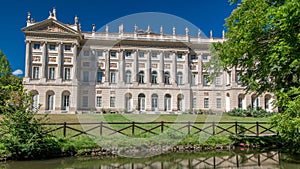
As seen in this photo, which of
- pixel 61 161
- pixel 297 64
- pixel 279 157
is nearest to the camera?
pixel 297 64

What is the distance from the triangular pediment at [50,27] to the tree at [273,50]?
26.4 meters

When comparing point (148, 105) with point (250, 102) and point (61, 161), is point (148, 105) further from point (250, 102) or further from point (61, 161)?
point (61, 161)

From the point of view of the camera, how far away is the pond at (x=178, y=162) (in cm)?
909

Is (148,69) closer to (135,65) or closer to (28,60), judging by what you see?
(135,65)

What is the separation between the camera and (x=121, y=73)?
35.4m

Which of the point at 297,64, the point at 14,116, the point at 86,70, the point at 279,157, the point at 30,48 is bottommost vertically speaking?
the point at 279,157

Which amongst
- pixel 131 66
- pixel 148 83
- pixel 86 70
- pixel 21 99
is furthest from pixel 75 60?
pixel 21 99

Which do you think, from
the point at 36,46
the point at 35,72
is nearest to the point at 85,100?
the point at 35,72

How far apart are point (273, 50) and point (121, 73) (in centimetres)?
2859

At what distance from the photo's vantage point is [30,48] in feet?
106

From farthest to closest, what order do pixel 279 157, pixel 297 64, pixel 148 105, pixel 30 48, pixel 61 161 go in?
1. pixel 148 105
2. pixel 30 48
3. pixel 279 157
4. pixel 61 161
5. pixel 297 64

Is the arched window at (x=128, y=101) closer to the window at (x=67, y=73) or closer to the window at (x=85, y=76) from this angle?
the window at (x=85, y=76)

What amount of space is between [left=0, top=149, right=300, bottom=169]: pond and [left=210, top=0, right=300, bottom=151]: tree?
106 centimetres

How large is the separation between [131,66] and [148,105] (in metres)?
6.40
